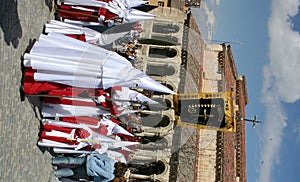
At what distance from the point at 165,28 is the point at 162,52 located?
75.8 inches

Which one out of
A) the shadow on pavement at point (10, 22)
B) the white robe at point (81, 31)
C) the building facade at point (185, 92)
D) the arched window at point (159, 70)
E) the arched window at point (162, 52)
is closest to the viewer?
the shadow on pavement at point (10, 22)

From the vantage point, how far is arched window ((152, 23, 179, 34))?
24422 millimetres

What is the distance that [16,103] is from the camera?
1012cm

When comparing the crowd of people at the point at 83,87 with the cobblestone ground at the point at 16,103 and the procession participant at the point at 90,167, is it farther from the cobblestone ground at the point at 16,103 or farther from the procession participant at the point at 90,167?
the cobblestone ground at the point at 16,103

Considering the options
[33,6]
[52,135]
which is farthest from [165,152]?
[33,6]

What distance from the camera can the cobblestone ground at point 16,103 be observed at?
9.35 meters

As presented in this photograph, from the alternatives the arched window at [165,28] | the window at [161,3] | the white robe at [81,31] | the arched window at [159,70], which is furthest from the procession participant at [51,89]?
the window at [161,3]

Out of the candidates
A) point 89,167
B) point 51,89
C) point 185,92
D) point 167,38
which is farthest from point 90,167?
point 167,38

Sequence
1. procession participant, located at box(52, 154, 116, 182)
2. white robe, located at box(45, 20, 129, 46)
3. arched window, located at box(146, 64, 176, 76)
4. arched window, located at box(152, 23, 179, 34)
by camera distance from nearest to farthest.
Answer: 1. procession participant, located at box(52, 154, 116, 182)
2. white robe, located at box(45, 20, 129, 46)
3. arched window, located at box(146, 64, 176, 76)
4. arched window, located at box(152, 23, 179, 34)

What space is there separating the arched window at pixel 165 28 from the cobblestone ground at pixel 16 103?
1304 cm

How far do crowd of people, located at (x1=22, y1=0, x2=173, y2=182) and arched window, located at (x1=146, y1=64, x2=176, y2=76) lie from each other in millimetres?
7059

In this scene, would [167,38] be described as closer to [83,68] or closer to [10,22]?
[83,68]

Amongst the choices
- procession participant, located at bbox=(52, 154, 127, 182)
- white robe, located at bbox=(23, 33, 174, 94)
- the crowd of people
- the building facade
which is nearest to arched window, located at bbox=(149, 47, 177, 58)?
the building facade

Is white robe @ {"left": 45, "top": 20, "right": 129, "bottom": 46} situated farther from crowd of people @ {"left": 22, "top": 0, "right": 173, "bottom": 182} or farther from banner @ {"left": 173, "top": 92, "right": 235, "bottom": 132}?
banner @ {"left": 173, "top": 92, "right": 235, "bottom": 132}
